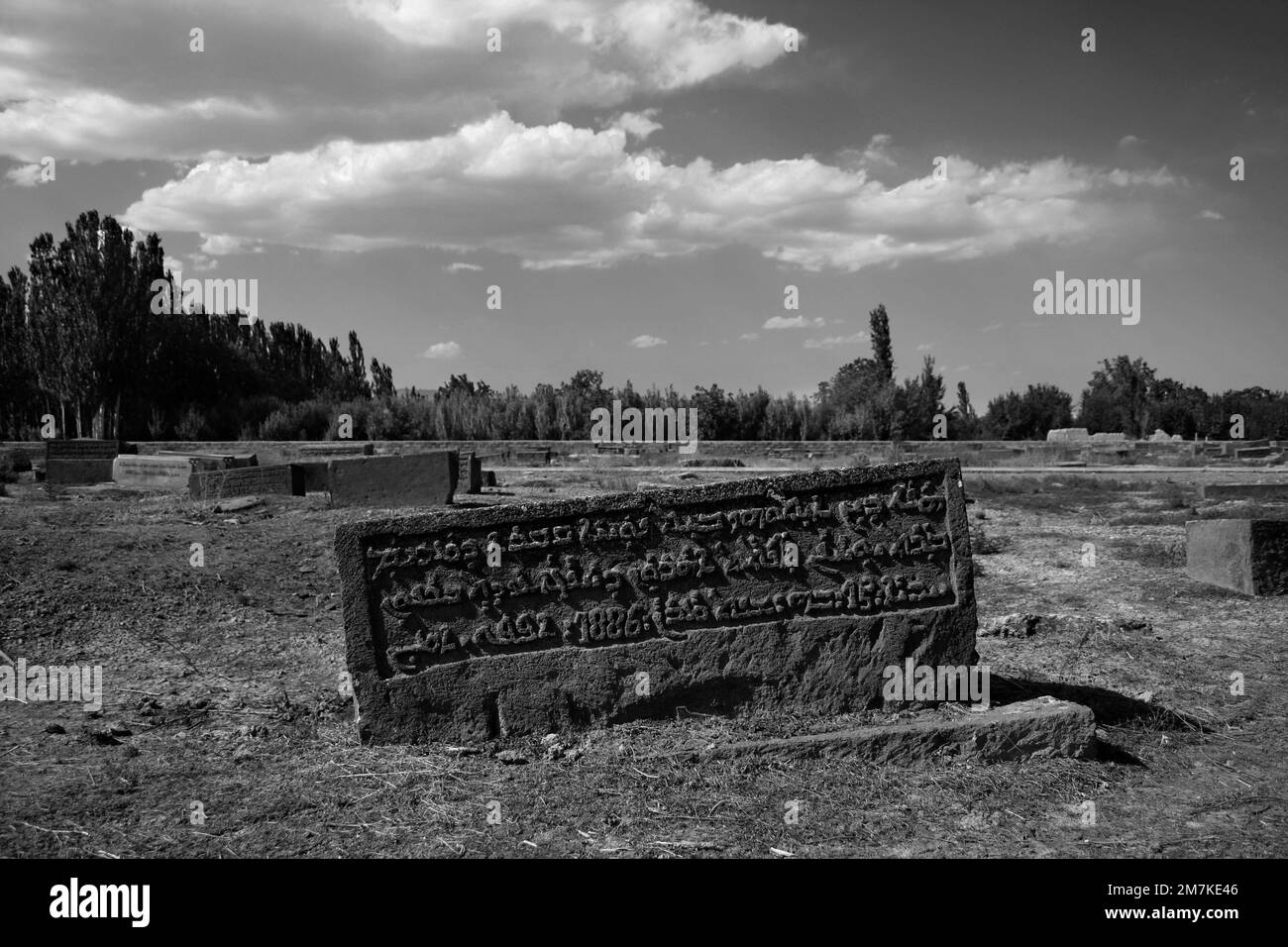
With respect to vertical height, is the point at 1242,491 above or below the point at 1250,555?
above

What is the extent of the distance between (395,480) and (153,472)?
598 centimetres

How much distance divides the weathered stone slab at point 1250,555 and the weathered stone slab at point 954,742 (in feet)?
14.5

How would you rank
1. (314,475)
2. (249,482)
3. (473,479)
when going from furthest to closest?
(473,479), (314,475), (249,482)

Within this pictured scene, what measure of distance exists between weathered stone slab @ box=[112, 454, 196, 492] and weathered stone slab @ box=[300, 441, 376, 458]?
25.5 ft

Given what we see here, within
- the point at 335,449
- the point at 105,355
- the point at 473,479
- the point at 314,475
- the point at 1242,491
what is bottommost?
the point at 1242,491

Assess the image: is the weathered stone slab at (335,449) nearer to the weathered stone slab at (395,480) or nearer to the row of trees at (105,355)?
the row of trees at (105,355)

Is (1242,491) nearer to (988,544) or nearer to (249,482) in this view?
(988,544)

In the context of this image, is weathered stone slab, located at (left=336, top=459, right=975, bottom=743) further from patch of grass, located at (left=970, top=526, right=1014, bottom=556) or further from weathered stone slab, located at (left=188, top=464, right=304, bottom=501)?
weathered stone slab, located at (left=188, top=464, right=304, bottom=501)

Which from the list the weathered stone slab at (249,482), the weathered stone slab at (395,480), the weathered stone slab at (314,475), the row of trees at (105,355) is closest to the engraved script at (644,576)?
the weathered stone slab at (395,480)

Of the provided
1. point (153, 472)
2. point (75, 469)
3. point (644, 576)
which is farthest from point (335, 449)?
point (644, 576)

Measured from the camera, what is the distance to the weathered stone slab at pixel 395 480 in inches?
508

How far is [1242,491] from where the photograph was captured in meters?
14.3


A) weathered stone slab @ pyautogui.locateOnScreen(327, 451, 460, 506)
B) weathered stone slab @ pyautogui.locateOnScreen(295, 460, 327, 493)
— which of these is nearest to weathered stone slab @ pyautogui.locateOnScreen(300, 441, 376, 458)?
weathered stone slab @ pyautogui.locateOnScreen(295, 460, 327, 493)
